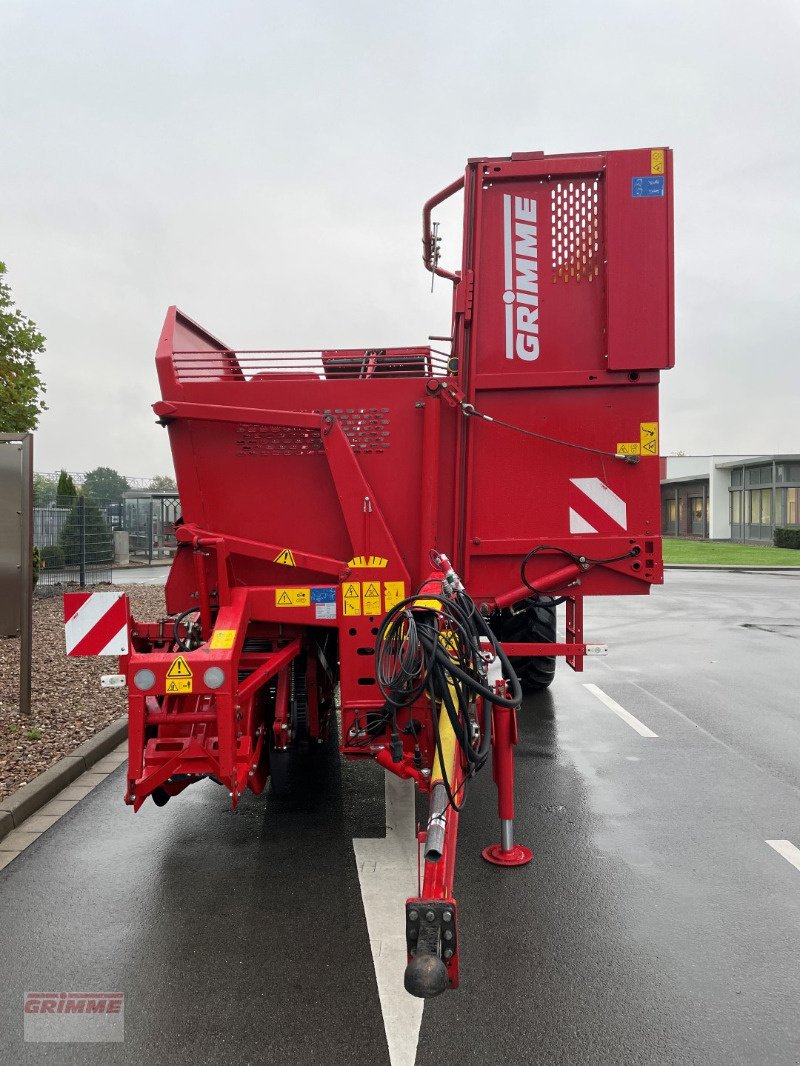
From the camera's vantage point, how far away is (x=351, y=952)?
318 cm

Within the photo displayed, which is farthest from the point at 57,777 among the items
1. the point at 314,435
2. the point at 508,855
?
the point at 508,855

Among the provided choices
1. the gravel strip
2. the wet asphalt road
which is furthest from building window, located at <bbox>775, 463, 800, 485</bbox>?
the gravel strip

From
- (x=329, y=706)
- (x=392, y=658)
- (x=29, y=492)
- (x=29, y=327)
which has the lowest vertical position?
(x=329, y=706)

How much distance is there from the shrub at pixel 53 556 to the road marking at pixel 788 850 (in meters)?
16.1

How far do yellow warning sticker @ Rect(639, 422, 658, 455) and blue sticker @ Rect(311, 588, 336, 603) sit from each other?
6.33 feet

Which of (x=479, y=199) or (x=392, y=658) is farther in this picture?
(x=479, y=199)

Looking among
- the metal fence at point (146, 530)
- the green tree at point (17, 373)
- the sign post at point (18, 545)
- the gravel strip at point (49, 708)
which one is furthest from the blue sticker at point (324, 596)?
the metal fence at point (146, 530)

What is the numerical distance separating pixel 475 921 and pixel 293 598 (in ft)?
6.19

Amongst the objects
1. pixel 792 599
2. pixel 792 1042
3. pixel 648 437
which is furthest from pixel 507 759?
pixel 792 599

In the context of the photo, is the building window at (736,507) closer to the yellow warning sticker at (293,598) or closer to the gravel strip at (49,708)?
the gravel strip at (49,708)

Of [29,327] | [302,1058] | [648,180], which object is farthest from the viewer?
[29,327]

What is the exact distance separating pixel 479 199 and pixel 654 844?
369 cm

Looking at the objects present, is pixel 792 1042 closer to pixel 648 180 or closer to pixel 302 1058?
pixel 302 1058

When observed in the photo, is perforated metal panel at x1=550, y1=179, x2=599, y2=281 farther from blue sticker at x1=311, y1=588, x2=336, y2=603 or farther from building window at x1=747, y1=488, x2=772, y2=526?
building window at x1=747, y1=488, x2=772, y2=526
